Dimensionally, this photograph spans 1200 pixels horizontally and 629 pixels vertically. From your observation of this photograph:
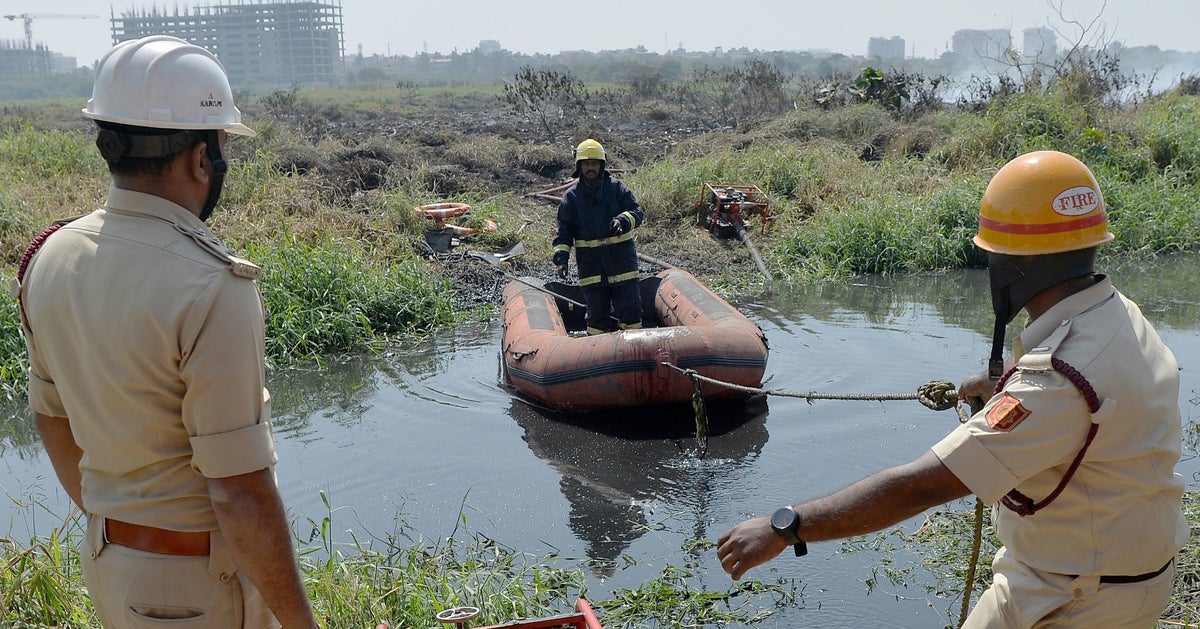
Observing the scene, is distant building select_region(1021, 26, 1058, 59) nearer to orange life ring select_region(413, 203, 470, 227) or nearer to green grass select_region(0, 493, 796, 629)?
orange life ring select_region(413, 203, 470, 227)

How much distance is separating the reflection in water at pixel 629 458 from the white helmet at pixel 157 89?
3445 millimetres

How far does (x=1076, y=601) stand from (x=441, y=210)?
439 inches

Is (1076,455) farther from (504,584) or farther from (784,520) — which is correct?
(504,584)

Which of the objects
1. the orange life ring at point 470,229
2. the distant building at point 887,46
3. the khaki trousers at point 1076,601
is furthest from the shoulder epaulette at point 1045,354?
the distant building at point 887,46

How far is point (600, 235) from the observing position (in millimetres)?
7988

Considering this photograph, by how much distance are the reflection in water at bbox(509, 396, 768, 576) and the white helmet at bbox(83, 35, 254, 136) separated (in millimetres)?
3445

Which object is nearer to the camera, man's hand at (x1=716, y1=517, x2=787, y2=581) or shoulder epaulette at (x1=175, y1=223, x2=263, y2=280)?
shoulder epaulette at (x1=175, y1=223, x2=263, y2=280)

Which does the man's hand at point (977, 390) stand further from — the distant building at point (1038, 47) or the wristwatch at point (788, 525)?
the distant building at point (1038, 47)

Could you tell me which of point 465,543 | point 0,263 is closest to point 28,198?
point 0,263

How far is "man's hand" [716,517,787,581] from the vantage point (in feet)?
6.97

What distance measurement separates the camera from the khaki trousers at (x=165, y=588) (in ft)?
6.09

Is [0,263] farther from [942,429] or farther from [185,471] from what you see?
[185,471]

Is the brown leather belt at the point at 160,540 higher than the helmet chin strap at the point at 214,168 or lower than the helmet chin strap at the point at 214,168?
lower

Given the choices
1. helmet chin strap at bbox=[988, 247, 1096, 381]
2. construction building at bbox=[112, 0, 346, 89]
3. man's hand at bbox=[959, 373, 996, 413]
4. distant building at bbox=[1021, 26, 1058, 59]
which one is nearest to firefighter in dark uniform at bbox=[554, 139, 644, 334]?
man's hand at bbox=[959, 373, 996, 413]
